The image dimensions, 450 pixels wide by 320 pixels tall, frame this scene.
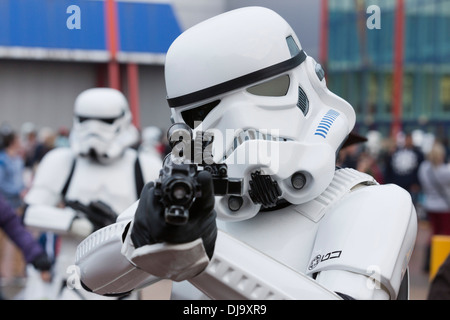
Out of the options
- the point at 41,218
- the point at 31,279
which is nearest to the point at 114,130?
the point at 41,218

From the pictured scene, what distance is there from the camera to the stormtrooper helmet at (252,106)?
1471mm

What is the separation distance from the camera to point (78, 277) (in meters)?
1.54

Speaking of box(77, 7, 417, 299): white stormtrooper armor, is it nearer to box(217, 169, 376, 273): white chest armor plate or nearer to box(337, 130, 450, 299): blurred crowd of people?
box(217, 169, 376, 273): white chest armor plate

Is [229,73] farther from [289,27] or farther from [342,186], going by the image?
[342,186]

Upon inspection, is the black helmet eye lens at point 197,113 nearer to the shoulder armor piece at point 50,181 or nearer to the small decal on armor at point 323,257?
the small decal on armor at point 323,257

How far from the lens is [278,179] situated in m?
1.48

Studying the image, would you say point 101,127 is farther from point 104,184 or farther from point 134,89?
point 134,89

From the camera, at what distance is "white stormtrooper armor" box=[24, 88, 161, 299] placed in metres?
3.62

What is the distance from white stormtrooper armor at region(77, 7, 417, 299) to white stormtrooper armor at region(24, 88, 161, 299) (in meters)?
2.05

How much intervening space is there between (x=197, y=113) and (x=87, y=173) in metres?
2.24

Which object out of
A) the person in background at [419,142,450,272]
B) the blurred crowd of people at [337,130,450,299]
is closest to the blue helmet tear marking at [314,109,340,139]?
the blurred crowd of people at [337,130,450,299]

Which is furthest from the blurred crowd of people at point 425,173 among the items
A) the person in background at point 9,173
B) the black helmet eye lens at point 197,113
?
the person in background at point 9,173
